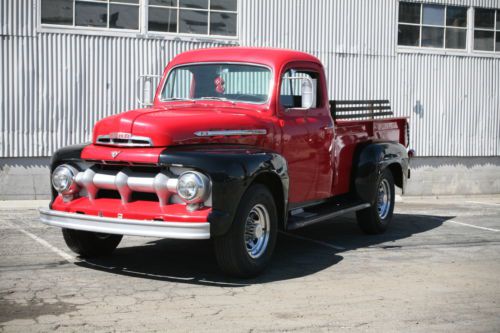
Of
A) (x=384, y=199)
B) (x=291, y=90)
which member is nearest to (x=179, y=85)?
(x=291, y=90)

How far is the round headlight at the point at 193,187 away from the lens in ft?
21.1

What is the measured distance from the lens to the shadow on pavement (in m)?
7.21

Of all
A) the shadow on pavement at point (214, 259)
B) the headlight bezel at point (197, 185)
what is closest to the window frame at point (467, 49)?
the shadow on pavement at point (214, 259)

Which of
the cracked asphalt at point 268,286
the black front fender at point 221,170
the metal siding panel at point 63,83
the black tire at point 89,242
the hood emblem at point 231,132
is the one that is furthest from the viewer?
the metal siding panel at point 63,83

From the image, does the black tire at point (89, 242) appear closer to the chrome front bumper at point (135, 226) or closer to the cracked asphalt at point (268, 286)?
the cracked asphalt at point (268, 286)

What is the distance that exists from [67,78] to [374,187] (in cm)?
693

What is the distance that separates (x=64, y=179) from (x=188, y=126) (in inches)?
51.0

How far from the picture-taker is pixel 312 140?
329 inches

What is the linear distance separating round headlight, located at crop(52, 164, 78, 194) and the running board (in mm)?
2164

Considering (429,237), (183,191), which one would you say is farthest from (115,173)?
(429,237)

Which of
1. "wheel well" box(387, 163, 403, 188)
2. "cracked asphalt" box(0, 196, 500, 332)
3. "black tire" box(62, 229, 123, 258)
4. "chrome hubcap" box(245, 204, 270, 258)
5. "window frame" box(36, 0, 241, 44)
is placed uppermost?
"window frame" box(36, 0, 241, 44)

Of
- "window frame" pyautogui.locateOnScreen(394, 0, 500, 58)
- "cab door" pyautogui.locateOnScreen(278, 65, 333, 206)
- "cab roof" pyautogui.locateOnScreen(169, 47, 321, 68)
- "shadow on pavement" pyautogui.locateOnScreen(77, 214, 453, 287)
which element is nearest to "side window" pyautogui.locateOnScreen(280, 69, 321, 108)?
"cab door" pyautogui.locateOnScreen(278, 65, 333, 206)

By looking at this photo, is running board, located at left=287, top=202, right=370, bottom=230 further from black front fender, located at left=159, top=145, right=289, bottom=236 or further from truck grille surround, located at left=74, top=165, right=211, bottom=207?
truck grille surround, located at left=74, top=165, right=211, bottom=207

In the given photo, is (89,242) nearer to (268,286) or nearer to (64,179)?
(64,179)
